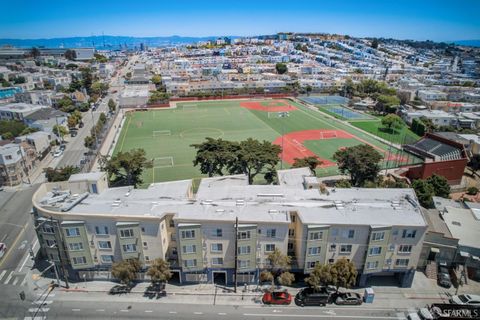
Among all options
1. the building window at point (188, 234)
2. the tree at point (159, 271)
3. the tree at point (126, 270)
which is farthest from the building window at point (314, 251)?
the tree at point (126, 270)

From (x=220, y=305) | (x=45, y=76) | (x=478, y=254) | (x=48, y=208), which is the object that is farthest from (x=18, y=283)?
(x=45, y=76)

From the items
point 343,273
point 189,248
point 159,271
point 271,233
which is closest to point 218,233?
point 189,248

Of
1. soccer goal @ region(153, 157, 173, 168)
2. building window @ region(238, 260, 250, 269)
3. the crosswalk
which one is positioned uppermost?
building window @ region(238, 260, 250, 269)

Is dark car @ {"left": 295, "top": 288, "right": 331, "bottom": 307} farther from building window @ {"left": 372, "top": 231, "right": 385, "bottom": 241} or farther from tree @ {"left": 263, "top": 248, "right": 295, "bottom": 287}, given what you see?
building window @ {"left": 372, "top": 231, "right": 385, "bottom": 241}

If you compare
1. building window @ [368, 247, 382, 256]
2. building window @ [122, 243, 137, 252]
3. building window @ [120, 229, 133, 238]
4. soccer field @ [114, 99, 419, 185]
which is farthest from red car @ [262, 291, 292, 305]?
soccer field @ [114, 99, 419, 185]

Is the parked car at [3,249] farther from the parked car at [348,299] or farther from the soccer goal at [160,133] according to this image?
the soccer goal at [160,133]

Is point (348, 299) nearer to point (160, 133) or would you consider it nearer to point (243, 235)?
point (243, 235)

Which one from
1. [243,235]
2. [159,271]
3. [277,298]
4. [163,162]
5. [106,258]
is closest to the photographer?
[243,235]

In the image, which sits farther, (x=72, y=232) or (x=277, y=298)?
(x=72, y=232)
